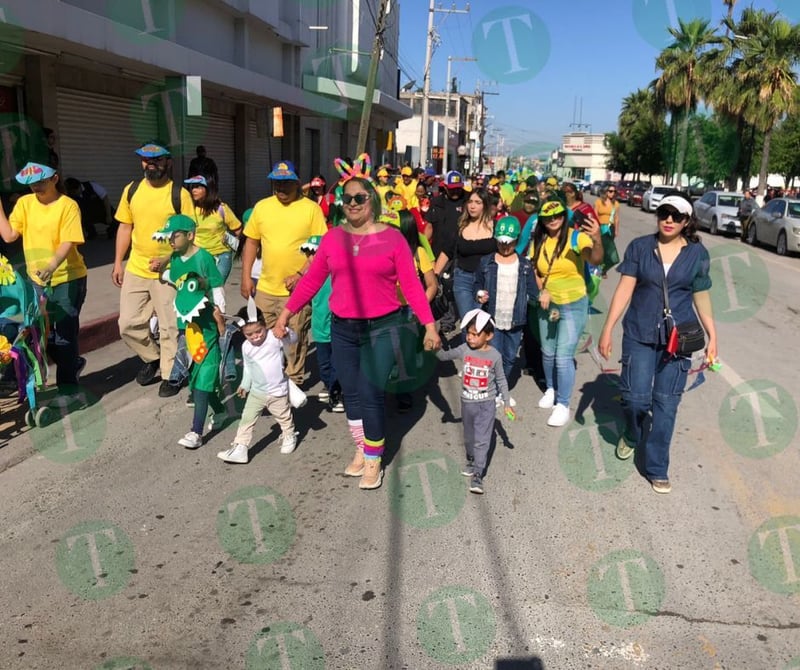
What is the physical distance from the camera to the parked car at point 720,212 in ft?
76.7

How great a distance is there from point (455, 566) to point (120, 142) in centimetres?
1404

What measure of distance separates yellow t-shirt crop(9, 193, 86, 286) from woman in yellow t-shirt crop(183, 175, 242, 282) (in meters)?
1.12

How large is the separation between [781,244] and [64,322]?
58.1 ft

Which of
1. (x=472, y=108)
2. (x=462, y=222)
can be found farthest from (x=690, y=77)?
(x=472, y=108)

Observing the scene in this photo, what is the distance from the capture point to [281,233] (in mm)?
5242

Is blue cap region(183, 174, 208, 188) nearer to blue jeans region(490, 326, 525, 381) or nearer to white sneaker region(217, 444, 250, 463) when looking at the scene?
white sneaker region(217, 444, 250, 463)

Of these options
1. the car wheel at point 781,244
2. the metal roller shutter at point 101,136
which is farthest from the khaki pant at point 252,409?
the car wheel at point 781,244

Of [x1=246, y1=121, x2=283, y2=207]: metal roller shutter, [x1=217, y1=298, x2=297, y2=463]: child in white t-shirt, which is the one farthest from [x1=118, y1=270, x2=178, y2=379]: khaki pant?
[x1=246, y1=121, x2=283, y2=207]: metal roller shutter

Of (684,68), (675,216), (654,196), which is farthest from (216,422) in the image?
(684,68)

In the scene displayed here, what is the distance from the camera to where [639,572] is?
345 centimetres

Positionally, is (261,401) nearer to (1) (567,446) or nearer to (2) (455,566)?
(2) (455,566)

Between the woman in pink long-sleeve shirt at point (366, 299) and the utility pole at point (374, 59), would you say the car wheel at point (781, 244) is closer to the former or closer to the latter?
the utility pole at point (374, 59)

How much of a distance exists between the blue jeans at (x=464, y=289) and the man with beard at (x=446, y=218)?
810mm

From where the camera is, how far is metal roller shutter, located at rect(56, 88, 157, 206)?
13.1m
